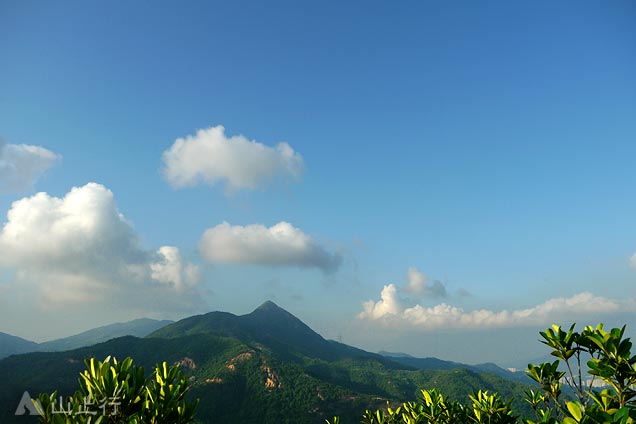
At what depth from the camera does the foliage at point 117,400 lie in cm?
1318

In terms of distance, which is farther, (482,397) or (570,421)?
(482,397)

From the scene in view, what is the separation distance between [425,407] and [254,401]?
163 m

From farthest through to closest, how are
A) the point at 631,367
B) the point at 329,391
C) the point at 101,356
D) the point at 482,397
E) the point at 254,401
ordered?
the point at 101,356 < the point at 329,391 < the point at 254,401 < the point at 482,397 < the point at 631,367

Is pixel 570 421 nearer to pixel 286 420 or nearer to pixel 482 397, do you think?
pixel 482 397

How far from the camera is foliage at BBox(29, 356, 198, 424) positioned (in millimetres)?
13180

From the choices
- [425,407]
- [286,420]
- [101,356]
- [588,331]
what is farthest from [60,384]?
[588,331]

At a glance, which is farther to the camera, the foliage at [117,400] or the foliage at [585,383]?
the foliage at [117,400]

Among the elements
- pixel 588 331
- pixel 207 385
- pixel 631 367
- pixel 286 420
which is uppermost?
pixel 588 331

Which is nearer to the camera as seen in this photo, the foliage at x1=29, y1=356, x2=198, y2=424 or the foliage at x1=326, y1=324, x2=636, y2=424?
the foliage at x1=326, y1=324, x2=636, y2=424

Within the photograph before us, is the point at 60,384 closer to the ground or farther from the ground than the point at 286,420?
farther from the ground

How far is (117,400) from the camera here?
14055 mm

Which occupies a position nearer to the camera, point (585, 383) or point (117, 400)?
point (117, 400)

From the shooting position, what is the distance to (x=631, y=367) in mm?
15312

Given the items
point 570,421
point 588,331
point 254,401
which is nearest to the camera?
point 570,421
